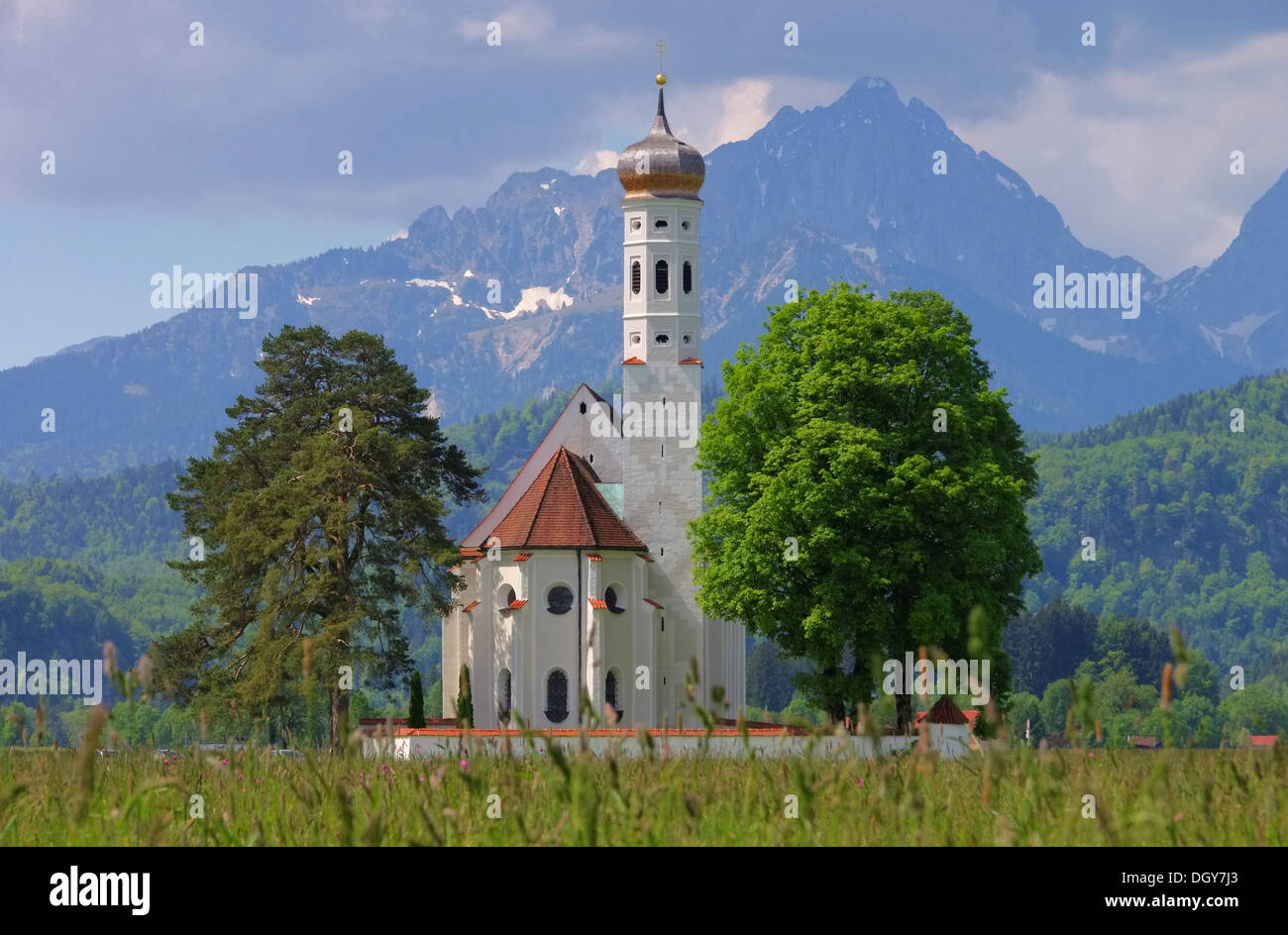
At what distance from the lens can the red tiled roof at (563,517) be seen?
59.2 metres

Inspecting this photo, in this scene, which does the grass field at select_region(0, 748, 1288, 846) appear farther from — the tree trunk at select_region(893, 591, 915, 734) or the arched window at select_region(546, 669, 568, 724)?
the arched window at select_region(546, 669, 568, 724)

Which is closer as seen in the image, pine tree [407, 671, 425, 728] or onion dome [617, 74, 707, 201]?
pine tree [407, 671, 425, 728]

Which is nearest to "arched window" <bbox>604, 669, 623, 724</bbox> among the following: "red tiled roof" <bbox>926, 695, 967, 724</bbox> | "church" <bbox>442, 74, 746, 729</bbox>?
"church" <bbox>442, 74, 746, 729</bbox>

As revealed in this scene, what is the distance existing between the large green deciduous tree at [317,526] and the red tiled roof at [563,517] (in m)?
2.49

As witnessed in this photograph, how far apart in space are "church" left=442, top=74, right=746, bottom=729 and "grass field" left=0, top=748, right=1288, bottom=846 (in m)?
44.4

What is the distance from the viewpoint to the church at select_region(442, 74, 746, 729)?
59.1 metres

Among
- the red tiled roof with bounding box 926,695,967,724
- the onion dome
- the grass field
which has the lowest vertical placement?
the grass field

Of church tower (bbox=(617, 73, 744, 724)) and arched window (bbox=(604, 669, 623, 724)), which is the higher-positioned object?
church tower (bbox=(617, 73, 744, 724))

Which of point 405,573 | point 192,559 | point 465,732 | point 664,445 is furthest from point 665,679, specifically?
point 465,732

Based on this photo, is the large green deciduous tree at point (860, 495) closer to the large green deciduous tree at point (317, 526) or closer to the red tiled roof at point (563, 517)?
the large green deciduous tree at point (317, 526)
